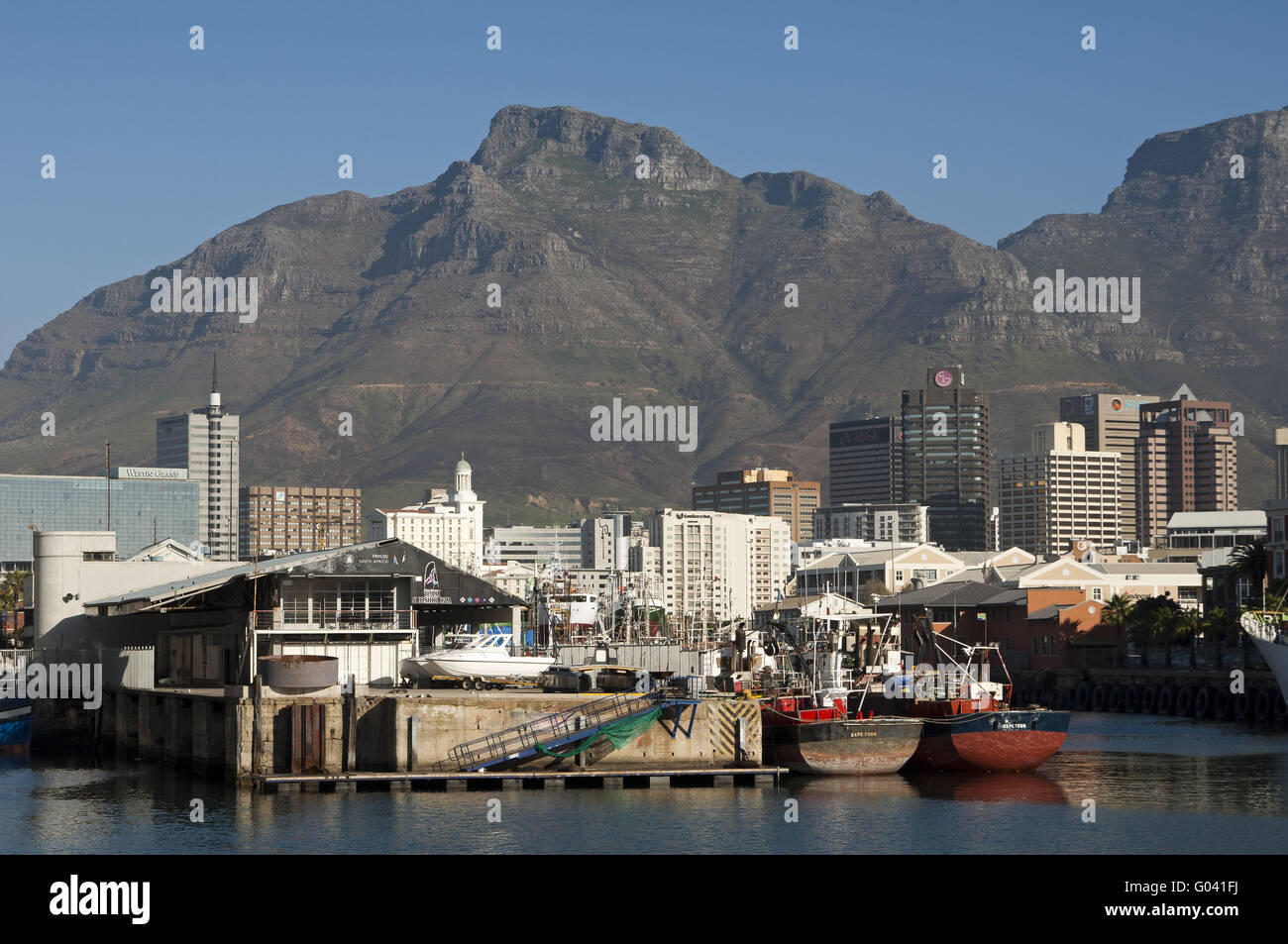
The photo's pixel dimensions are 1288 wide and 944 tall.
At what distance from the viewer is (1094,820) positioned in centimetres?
6259

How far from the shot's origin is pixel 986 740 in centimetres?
7631

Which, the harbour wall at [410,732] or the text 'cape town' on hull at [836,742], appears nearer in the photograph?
the harbour wall at [410,732]

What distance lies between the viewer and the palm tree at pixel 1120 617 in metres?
160

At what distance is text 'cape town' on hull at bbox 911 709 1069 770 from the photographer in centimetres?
7600

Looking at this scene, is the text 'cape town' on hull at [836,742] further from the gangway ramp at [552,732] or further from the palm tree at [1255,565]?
the palm tree at [1255,565]

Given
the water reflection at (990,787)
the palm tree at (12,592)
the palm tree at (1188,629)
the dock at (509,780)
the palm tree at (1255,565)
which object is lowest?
the water reflection at (990,787)

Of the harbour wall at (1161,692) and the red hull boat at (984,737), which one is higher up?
the red hull boat at (984,737)

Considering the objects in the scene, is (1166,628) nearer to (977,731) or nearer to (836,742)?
(977,731)

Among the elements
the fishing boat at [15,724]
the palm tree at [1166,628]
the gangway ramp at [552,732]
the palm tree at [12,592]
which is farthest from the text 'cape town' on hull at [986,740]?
the palm tree at [12,592]

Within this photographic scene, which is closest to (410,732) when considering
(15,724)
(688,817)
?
(688,817)

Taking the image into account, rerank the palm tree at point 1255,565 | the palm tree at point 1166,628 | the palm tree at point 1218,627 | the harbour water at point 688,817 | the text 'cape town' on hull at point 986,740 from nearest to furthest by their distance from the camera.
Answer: the harbour water at point 688,817, the text 'cape town' on hull at point 986,740, the palm tree at point 1218,627, the palm tree at point 1255,565, the palm tree at point 1166,628

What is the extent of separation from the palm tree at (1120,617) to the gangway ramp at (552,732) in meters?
99.6

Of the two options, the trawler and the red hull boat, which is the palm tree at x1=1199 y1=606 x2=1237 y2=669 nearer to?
the trawler
